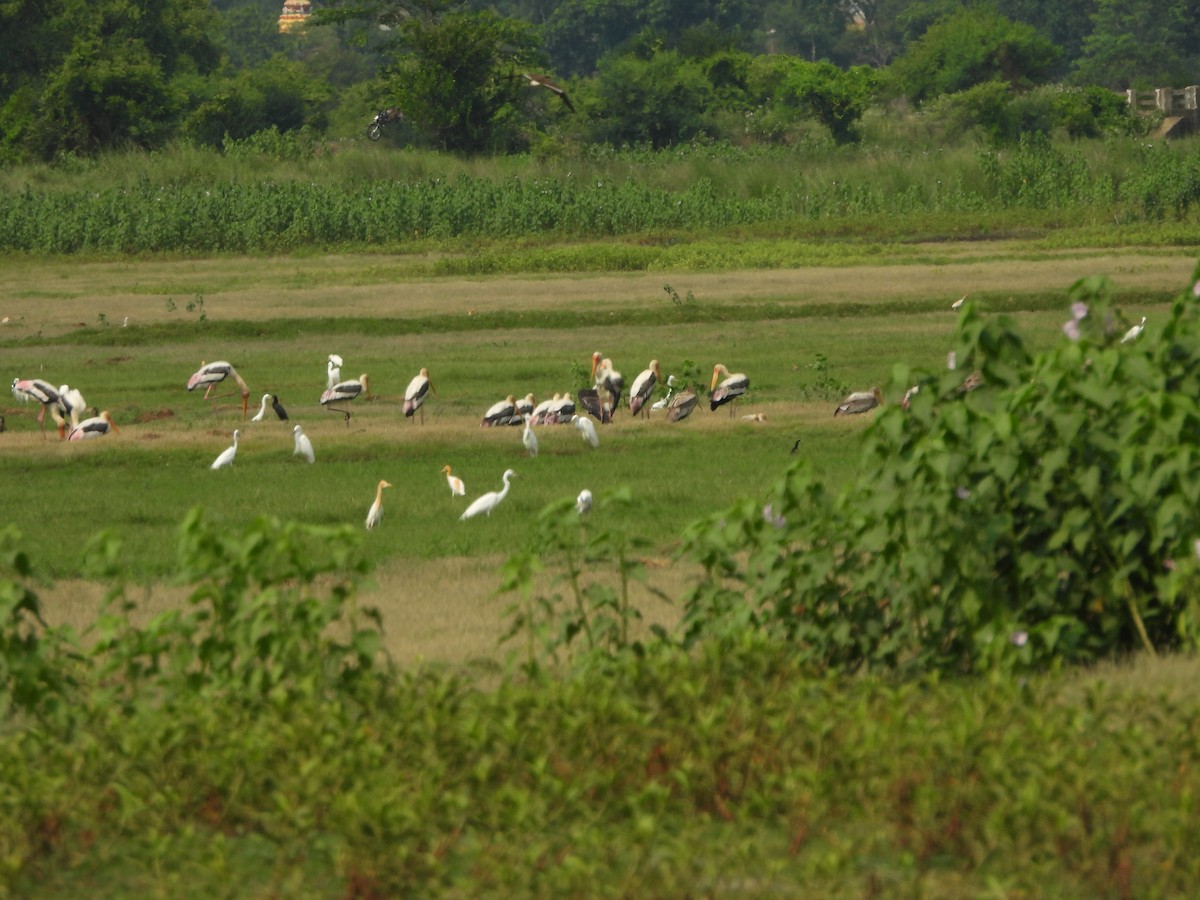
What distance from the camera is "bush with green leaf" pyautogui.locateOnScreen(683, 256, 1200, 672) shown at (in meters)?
5.04

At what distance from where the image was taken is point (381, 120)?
42.3 metres

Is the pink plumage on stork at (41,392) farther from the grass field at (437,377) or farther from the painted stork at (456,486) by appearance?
the painted stork at (456,486)

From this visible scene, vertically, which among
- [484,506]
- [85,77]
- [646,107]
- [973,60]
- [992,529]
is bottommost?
[973,60]

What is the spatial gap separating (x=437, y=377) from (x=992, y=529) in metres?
11.0

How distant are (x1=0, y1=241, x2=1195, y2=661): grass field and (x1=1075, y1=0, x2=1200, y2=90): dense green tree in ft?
143

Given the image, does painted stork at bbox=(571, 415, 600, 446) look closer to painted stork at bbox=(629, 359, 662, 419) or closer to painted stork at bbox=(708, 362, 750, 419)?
painted stork at bbox=(708, 362, 750, 419)

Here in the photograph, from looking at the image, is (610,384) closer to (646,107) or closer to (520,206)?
(520,206)

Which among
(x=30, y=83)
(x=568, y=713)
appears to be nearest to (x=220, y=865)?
(x=568, y=713)

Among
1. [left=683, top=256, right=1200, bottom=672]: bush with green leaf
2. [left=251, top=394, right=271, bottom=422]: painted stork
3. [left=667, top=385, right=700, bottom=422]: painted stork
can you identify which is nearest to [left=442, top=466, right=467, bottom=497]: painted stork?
[left=667, top=385, right=700, bottom=422]: painted stork

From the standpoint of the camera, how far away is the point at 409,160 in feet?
115

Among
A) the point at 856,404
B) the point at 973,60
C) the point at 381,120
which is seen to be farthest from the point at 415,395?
the point at 973,60

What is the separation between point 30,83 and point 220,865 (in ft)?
133

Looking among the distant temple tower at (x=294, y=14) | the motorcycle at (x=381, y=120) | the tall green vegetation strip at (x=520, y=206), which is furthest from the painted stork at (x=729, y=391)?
the distant temple tower at (x=294, y=14)

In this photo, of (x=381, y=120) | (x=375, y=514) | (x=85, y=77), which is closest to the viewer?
(x=375, y=514)
